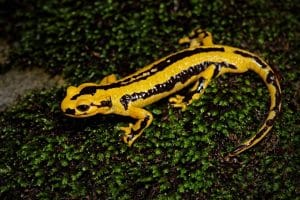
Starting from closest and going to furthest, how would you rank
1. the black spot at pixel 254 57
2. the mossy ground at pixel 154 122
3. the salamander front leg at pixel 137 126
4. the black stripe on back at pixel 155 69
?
the mossy ground at pixel 154 122 → the salamander front leg at pixel 137 126 → the black stripe on back at pixel 155 69 → the black spot at pixel 254 57

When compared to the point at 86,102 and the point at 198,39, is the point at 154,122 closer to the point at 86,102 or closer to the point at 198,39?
the point at 86,102

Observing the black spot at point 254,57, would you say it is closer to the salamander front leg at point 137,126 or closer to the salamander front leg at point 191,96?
the salamander front leg at point 191,96

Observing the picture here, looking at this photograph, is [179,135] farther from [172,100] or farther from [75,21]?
[75,21]

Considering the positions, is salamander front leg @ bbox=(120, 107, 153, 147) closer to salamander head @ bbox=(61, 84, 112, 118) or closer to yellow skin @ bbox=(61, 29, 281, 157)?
yellow skin @ bbox=(61, 29, 281, 157)

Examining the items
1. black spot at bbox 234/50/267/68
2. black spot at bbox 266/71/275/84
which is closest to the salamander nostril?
black spot at bbox 234/50/267/68

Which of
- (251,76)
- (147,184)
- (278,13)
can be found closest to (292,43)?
(278,13)

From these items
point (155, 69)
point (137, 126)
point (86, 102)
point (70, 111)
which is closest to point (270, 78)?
point (155, 69)

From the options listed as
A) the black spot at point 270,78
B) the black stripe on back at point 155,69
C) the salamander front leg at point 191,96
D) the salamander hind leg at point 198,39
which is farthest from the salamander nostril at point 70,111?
the black spot at point 270,78
